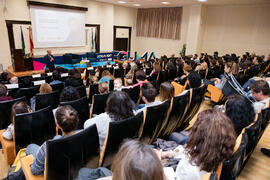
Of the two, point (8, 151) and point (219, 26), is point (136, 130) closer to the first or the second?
point (8, 151)

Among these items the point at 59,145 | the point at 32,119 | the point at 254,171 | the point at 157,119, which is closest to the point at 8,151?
the point at 32,119

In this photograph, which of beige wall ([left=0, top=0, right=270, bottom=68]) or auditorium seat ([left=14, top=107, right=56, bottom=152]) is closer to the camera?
auditorium seat ([left=14, top=107, right=56, bottom=152])

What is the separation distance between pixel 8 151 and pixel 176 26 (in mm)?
12199

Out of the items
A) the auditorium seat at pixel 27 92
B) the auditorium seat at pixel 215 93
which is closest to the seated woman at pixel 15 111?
the auditorium seat at pixel 27 92

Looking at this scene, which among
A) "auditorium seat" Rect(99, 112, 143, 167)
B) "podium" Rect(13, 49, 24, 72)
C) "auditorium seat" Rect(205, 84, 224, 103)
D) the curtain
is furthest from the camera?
the curtain

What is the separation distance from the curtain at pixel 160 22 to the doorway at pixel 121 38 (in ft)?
2.95

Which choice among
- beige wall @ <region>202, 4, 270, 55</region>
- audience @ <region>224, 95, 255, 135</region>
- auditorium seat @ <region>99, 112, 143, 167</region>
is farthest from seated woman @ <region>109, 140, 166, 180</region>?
beige wall @ <region>202, 4, 270, 55</region>

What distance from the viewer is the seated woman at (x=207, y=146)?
129 cm

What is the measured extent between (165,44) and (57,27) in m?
7.28

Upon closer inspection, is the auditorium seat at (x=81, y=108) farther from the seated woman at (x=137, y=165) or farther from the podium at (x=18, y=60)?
the podium at (x=18, y=60)

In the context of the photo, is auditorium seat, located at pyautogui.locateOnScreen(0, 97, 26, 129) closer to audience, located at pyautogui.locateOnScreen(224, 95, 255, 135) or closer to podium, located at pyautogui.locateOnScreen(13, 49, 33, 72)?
audience, located at pyautogui.locateOnScreen(224, 95, 255, 135)

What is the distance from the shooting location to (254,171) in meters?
2.44

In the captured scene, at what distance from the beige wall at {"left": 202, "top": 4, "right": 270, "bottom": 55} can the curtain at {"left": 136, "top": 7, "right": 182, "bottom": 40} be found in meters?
1.94

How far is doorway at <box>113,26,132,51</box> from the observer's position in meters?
13.7
